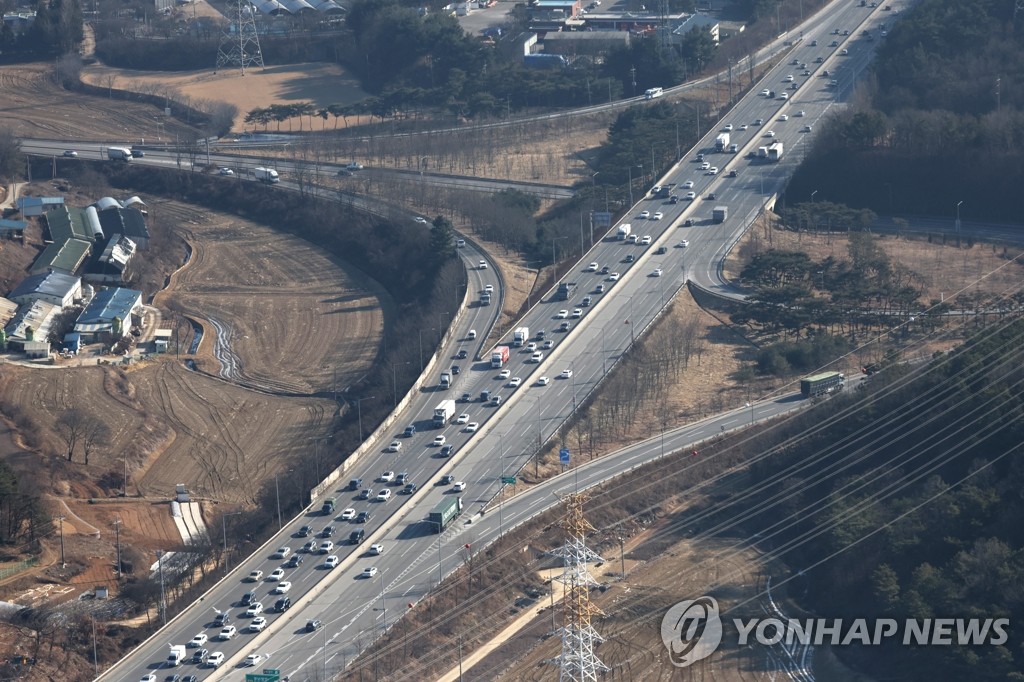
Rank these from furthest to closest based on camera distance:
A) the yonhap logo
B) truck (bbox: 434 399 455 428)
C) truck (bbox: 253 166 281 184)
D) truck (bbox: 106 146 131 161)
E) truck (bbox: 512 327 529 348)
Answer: truck (bbox: 106 146 131 161), truck (bbox: 253 166 281 184), truck (bbox: 512 327 529 348), truck (bbox: 434 399 455 428), the yonhap logo

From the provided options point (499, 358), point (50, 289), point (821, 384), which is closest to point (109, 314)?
point (50, 289)

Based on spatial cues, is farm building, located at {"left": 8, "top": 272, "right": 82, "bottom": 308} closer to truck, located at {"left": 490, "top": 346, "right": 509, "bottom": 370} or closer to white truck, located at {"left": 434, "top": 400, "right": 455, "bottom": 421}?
truck, located at {"left": 490, "top": 346, "right": 509, "bottom": 370}

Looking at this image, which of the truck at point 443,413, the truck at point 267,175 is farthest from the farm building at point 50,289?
the truck at point 443,413

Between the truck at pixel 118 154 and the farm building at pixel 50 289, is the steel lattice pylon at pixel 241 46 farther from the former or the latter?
the farm building at pixel 50 289

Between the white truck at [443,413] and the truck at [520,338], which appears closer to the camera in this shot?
the white truck at [443,413]

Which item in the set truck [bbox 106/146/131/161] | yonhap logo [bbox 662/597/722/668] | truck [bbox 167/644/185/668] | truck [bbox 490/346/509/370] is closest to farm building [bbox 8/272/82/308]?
truck [bbox 106/146/131/161]

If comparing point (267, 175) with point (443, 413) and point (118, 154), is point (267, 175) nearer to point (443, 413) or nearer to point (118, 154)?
point (118, 154)
